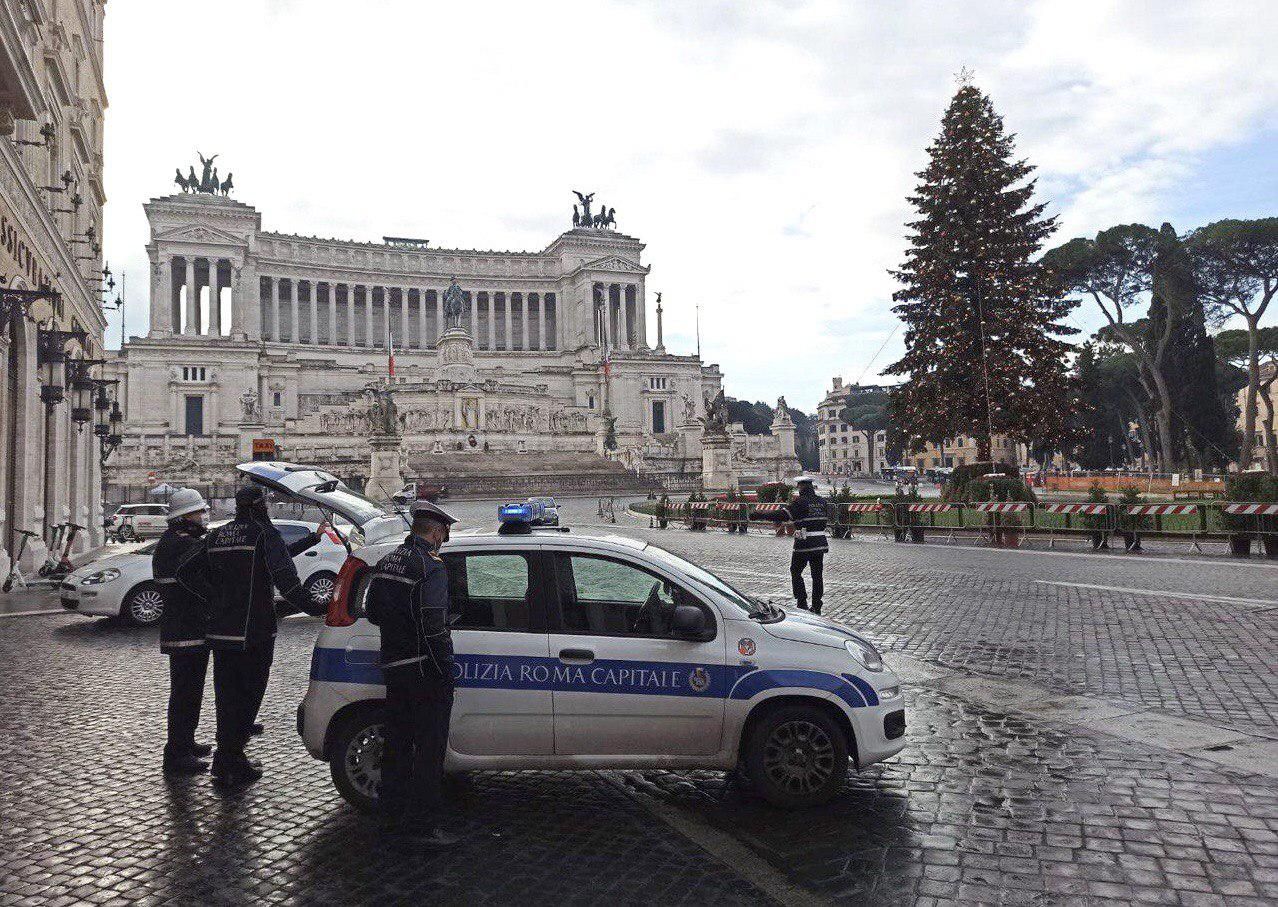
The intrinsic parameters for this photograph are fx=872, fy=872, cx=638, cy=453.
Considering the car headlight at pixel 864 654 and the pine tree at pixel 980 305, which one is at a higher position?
the pine tree at pixel 980 305

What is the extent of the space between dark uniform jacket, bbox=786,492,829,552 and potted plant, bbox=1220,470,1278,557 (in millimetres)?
12023

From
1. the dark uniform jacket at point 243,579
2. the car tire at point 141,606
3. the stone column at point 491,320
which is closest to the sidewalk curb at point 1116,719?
the dark uniform jacket at point 243,579

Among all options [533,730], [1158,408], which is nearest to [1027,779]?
[533,730]

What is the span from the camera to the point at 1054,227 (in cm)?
3216

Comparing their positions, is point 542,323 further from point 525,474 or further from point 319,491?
point 319,491

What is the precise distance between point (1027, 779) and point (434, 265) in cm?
10851

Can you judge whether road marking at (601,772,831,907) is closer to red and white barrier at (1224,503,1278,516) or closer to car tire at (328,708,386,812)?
car tire at (328,708,386,812)

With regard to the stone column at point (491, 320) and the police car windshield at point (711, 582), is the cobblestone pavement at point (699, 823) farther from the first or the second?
the stone column at point (491, 320)

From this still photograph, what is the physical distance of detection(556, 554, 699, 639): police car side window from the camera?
530 centimetres

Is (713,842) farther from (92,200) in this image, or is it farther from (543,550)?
(92,200)

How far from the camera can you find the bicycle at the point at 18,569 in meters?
16.7

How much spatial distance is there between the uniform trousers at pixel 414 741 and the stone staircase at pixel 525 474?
143 ft

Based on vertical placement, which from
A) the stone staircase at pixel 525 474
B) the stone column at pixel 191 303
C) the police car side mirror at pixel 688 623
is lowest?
the police car side mirror at pixel 688 623

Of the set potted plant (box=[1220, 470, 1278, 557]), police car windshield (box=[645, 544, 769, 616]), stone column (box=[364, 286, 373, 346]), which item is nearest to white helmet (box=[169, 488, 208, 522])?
police car windshield (box=[645, 544, 769, 616])
